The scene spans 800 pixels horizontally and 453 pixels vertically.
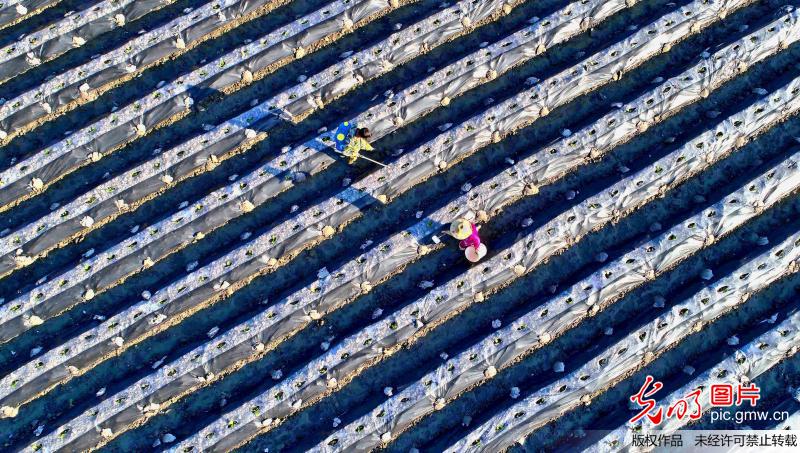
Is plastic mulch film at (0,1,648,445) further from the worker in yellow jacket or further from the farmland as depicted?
the worker in yellow jacket

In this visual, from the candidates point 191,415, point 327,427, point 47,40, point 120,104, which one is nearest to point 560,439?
point 327,427

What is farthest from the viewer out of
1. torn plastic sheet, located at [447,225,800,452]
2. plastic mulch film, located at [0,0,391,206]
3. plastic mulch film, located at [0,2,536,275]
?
plastic mulch film, located at [0,0,391,206]

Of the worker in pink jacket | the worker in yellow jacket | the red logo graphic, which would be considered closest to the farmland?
the red logo graphic

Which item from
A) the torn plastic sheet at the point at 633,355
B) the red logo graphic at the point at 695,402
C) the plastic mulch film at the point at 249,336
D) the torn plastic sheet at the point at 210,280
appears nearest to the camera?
the red logo graphic at the point at 695,402

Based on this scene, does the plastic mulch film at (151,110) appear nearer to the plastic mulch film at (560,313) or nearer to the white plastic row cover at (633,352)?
the plastic mulch film at (560,313)

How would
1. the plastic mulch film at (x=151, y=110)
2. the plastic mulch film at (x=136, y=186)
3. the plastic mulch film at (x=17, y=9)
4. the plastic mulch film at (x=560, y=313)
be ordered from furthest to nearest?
the plastic mulch film at (x=17, y=9), the plastic mulch film at (x=151, y=110), the plastic mulch film at (x=136, y=186), the plastic mulch film at (x=560, y=313)

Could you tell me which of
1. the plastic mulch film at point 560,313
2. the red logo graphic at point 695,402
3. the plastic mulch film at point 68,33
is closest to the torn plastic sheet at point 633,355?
the red logo graphic at point 695,402
